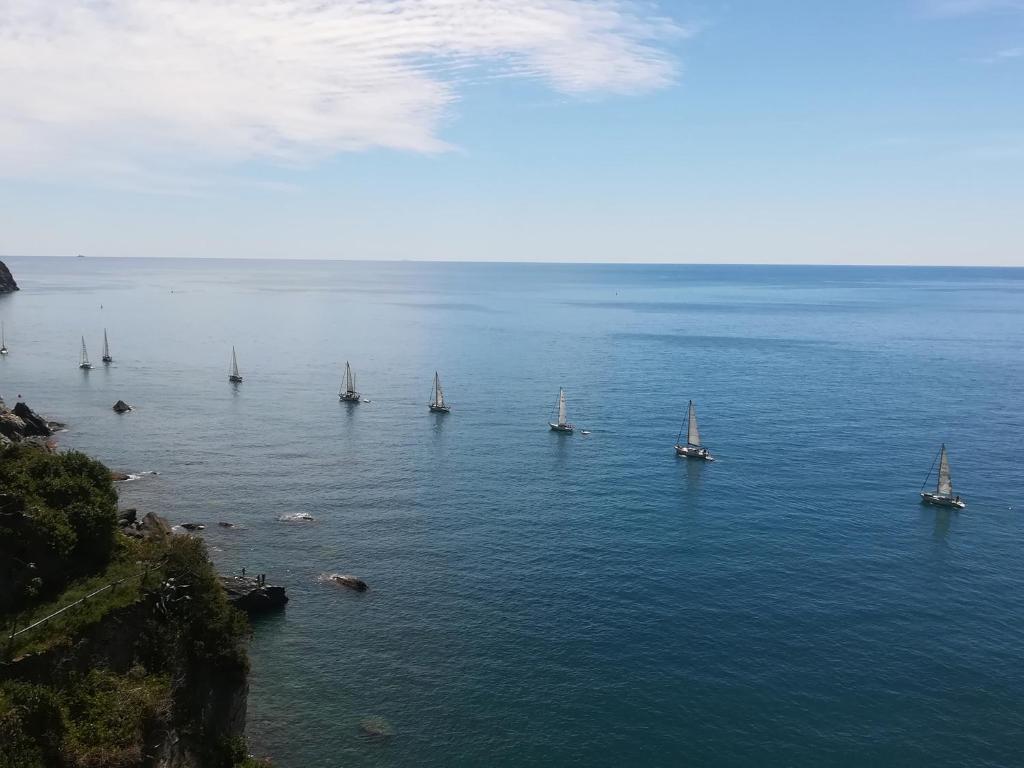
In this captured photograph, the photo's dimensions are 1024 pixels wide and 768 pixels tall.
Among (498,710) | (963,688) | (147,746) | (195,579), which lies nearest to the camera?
(147,746)

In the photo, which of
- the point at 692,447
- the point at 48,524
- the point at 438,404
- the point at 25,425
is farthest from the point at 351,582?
the point at 438,404

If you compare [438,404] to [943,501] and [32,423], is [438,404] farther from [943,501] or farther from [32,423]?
[943,501]

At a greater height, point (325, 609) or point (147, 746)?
point (147, 746)

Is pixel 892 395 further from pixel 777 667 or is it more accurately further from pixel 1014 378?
pixel 777 667

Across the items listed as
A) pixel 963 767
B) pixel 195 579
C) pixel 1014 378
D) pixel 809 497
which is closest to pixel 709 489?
pixel 809 497

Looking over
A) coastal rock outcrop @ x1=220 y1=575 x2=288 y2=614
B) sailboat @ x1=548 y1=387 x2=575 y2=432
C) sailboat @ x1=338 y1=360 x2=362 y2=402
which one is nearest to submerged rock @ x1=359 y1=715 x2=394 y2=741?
coastal rock outcrop @ x1=220 y1=575 x2=288 y2=614
